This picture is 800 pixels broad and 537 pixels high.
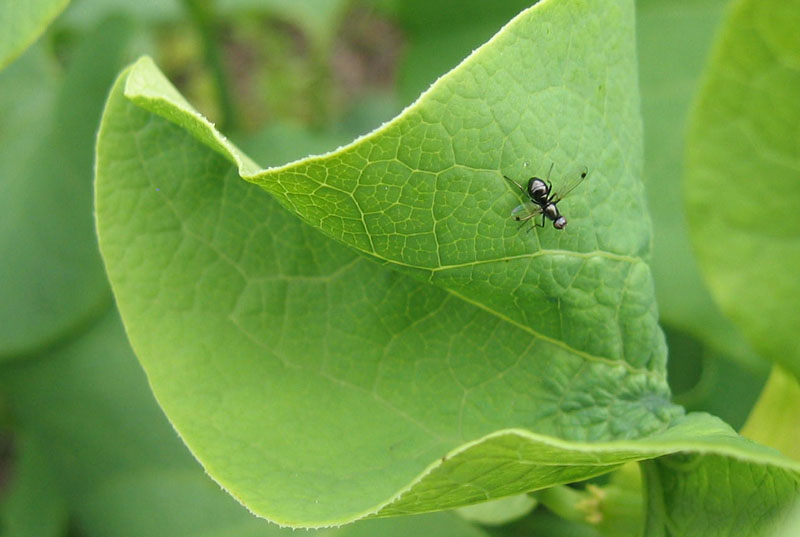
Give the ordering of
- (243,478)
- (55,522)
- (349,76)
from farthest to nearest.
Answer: (349,76), (55,522), (243,478)

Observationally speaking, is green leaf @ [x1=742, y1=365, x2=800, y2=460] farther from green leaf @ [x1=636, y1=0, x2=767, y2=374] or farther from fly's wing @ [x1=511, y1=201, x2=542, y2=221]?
fly's wing @ [x1=511, y1=201, x2=542, y2=221]

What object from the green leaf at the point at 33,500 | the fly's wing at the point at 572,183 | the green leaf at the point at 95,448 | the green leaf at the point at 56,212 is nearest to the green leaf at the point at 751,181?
the fly's wing at the point at 572,183

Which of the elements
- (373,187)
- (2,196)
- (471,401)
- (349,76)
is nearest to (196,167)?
(373,187)

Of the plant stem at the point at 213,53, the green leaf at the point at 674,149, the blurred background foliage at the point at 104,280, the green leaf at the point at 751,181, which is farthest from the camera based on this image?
the plant stem at the point at 213,53

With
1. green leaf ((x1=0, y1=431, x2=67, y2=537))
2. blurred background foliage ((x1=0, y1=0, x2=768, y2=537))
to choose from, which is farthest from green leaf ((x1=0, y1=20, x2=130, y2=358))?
green leaf ((x1=0, y1=431, x2=67, y2=537))

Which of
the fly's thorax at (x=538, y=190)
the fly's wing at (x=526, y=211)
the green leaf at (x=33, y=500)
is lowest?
the green leaf at (x=33, y=500)

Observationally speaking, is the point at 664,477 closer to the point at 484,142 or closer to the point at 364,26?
the point at 484,142

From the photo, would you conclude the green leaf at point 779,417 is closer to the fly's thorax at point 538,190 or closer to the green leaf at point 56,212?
the fly's thorax at point 538,190
